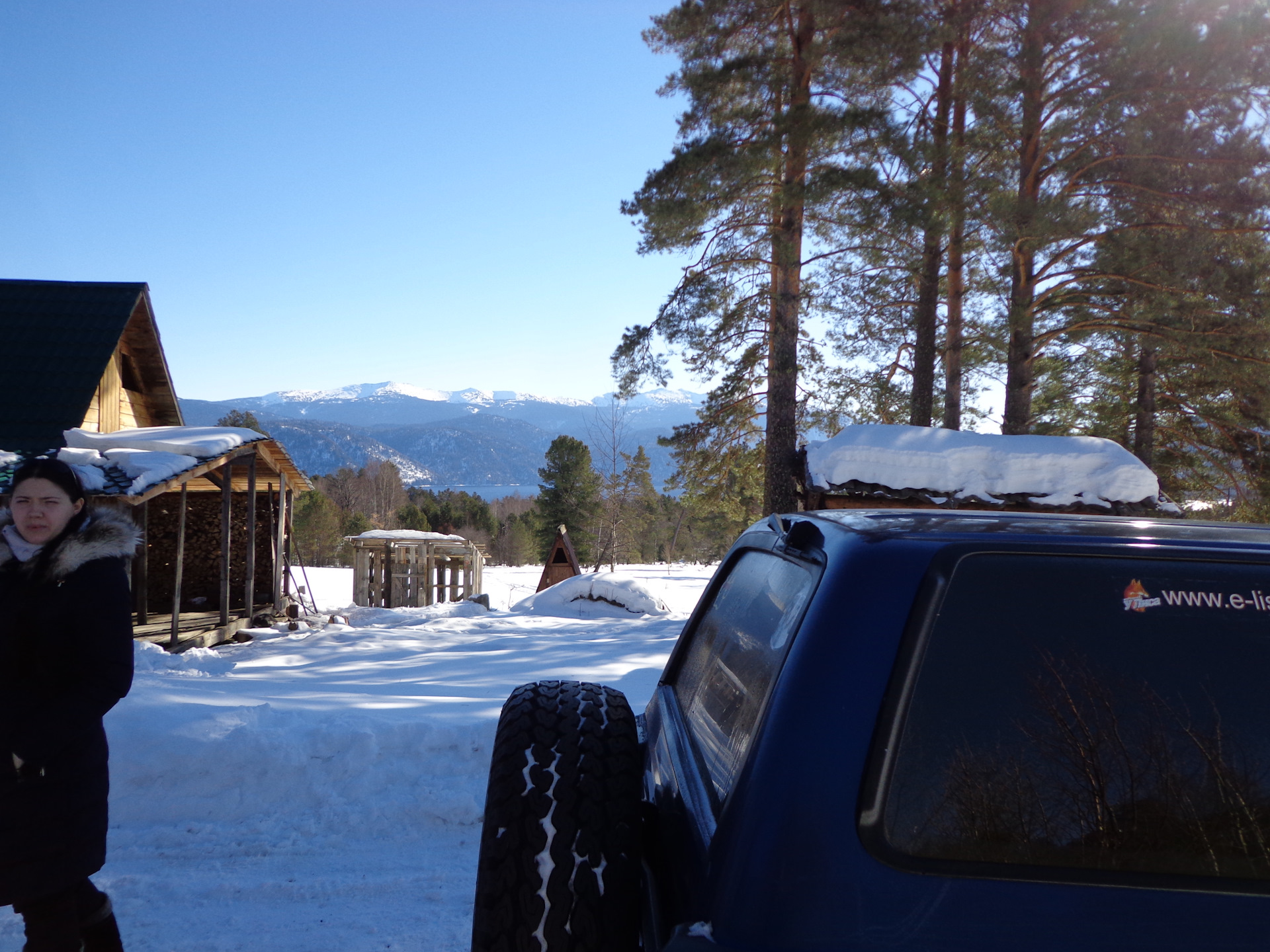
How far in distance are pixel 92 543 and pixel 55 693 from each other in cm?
51

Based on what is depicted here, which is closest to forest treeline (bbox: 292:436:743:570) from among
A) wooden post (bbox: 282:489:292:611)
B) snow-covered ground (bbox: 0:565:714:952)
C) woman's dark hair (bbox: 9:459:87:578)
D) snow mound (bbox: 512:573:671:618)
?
snow mound (bbox: 512:573:671:618)

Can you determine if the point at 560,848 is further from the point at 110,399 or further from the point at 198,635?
the point at 110,399

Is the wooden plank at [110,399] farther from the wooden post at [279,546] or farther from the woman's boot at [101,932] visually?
the woman's boot at [101,932]

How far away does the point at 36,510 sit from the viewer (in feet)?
9.12

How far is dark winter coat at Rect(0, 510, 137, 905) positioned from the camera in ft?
8.52

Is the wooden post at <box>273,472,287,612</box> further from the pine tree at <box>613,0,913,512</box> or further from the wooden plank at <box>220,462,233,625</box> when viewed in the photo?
the pine tree at <box>613,0,913,512</box>

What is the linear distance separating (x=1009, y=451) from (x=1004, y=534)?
36.1 ft

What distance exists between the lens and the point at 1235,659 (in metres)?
1.51

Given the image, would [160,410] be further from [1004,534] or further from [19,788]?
[1004,534]

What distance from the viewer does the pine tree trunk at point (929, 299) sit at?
14.6m

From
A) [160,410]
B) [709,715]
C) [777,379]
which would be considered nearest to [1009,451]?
[777,379]

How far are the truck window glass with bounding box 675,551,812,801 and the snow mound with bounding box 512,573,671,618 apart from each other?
15411 mm

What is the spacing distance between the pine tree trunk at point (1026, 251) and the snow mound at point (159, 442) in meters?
12.5

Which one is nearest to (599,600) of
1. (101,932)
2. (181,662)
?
(181,662)
